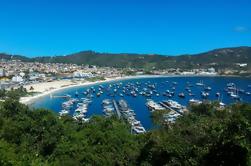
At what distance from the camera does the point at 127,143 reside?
3291 cm

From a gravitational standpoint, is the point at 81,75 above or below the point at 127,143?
below

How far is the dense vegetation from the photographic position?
1567cm

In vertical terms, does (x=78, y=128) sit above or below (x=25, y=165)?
below

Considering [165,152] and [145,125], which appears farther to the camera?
[145,125]

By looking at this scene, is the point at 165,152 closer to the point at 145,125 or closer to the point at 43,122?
the point at 43,122

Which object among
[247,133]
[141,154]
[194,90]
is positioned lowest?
[194,90]

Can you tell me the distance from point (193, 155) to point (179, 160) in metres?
0.69

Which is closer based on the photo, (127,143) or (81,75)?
(127,143)

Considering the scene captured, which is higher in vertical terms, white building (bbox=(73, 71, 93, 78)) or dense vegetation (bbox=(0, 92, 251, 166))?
dense vegetation (bbox=(0, 92, 251, 166))

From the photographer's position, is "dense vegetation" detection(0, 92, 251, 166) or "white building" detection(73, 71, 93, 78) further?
"white building" detection(73, 71, 93, 78)

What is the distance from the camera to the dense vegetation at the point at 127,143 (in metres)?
15.7

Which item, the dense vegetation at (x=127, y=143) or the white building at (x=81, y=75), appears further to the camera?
the white building at (x=81, y=75)

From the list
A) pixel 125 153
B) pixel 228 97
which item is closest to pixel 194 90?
pixel 228 97

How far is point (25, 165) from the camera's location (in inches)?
613
